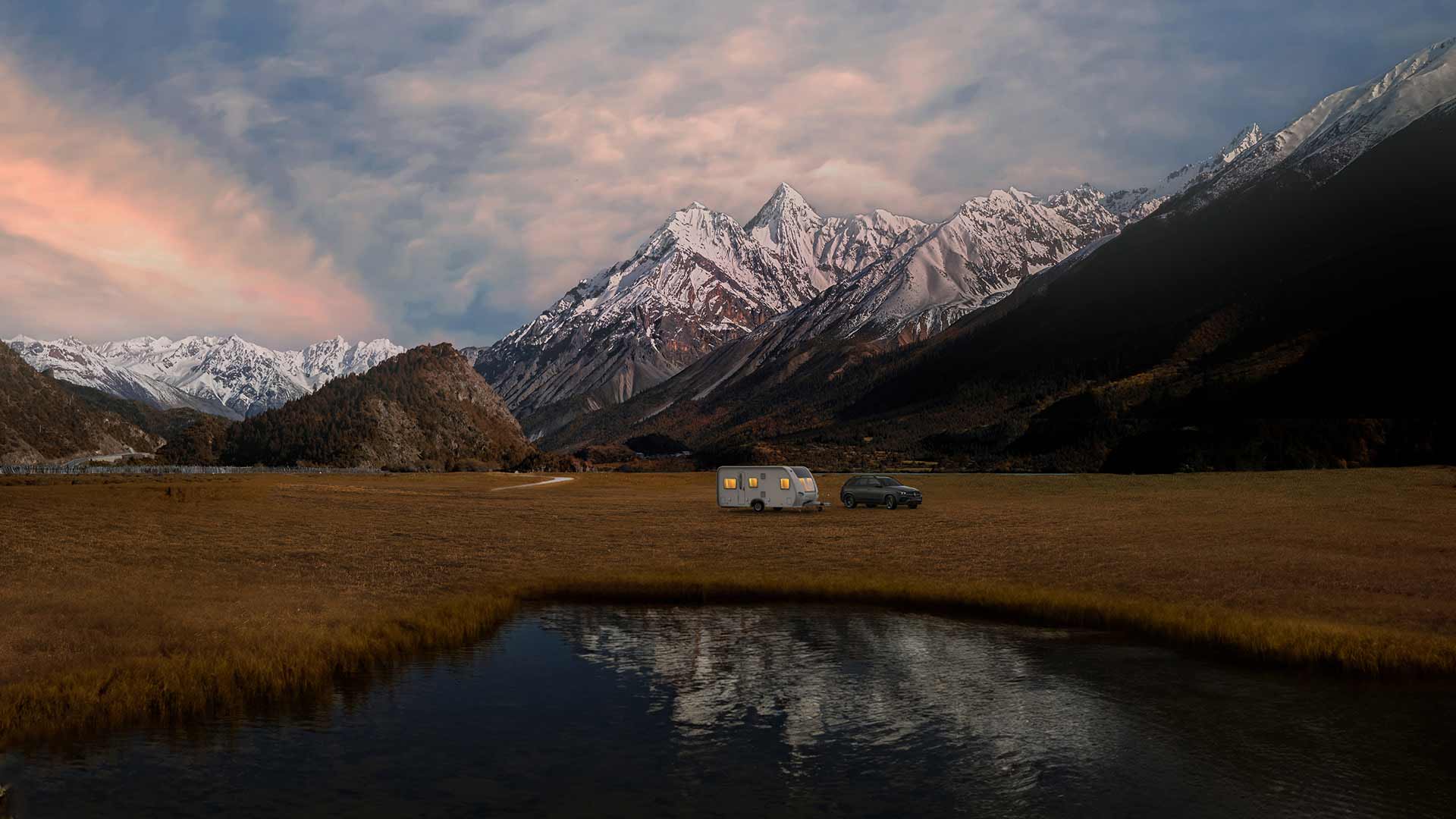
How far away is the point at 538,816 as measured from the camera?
1463 cm

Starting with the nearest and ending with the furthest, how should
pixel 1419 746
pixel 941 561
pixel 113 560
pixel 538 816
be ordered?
pixel 538 816 < pixel 1419 746 < pixel 113 560 < pixel 941 561

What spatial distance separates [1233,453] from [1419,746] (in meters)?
134

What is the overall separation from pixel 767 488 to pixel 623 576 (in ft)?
110

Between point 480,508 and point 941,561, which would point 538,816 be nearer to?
point 941,561

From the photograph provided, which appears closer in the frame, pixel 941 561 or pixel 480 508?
pixel 941 561

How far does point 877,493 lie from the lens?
73.8 m

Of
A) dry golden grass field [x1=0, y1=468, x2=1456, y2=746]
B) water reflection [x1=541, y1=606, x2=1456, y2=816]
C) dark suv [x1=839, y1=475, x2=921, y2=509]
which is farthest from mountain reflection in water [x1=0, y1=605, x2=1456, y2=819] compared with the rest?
dark suv [x1=839, y1=475, x2=921, y2=509]

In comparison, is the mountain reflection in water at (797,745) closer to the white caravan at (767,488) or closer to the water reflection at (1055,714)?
the water reflection at (1055,714)

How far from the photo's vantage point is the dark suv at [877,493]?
73.0 meters

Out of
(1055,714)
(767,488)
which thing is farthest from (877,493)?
(1055,714)

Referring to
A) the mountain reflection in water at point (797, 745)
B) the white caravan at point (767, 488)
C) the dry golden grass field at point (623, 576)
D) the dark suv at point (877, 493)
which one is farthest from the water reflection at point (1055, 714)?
the dark suv at point (877, 493)

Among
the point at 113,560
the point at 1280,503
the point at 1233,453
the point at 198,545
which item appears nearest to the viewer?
the point at 113,560

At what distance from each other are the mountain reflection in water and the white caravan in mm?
42621

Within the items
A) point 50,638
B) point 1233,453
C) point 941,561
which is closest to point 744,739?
point 50,638
